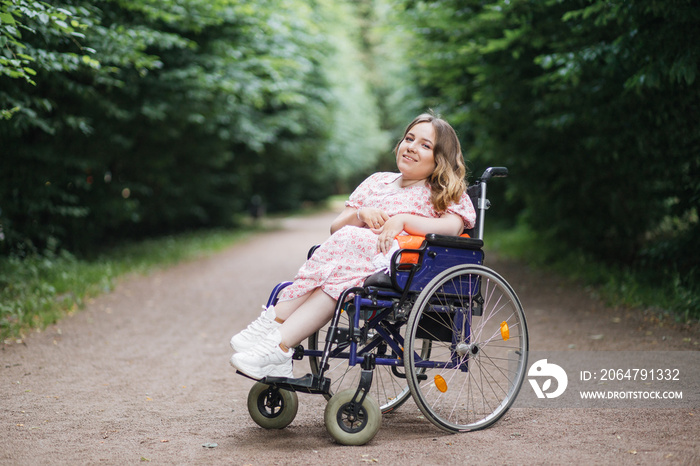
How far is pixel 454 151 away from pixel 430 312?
0.86 m

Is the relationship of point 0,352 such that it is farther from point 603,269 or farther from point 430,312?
point 603,269

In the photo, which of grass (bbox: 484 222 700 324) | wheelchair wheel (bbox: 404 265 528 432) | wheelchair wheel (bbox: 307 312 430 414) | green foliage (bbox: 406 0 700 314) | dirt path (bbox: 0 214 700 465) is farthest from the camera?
grass (bbox: 484 222 700 324)

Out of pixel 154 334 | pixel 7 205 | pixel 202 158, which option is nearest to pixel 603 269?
pixel 154 334

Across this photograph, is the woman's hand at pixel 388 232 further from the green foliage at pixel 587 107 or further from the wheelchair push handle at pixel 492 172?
the green foliage at pixel 587 107

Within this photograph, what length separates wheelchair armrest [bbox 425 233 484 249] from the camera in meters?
3.27

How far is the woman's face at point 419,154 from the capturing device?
3.55m

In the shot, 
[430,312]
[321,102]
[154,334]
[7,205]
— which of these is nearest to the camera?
[430,312]

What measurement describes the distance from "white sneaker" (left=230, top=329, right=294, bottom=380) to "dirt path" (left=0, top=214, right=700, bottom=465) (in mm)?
367

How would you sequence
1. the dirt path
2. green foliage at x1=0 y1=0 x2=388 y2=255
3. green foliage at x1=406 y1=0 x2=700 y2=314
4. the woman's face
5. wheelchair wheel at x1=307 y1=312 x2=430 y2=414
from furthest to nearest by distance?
1. green foliage at x1=0 y1=0 x2=388 y2=255
2. green foliage at x1=406 y1=0 x2=700 y2=314
3. wheelchair wheel at x1=307 y1=312 x2=430 y2=414
4. the woman's face
5. the dirt path

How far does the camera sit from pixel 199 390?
443cm

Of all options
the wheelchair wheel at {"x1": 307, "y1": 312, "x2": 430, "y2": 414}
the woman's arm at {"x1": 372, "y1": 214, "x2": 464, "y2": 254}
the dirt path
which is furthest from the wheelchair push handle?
the dirt path

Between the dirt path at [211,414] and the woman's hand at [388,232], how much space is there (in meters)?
0.95

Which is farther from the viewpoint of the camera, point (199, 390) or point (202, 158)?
point (202, 158)

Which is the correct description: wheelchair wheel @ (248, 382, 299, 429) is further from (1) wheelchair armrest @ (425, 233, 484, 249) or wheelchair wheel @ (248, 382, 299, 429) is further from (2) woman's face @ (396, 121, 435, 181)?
(2) woman's face @ (396, 121, 435, 181)
